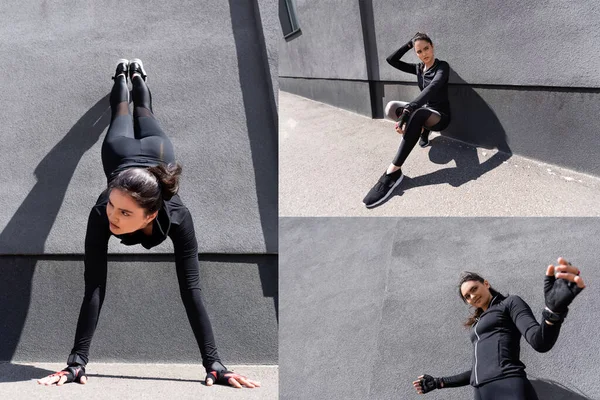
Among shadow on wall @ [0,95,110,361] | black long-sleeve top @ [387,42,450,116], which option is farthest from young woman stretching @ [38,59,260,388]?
black long-sleeve top @ [387,42,450,116]

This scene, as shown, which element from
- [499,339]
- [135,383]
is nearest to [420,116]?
[499,339]

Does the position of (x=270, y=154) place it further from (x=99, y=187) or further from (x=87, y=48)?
(x=87, y=48)

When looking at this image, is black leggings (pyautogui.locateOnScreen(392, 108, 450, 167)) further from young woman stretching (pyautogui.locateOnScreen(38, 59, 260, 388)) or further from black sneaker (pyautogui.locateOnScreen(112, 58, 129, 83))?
black sneaker (pyautogui.locateOnScreen(112, 58, 129, 83))

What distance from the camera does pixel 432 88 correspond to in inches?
157

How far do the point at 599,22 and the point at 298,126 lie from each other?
9.47ft

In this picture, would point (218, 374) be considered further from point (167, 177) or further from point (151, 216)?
point (167, 177)

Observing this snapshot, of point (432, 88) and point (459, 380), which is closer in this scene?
point (459, 380)

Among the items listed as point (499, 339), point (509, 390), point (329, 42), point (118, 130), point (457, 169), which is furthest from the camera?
point (329, 42)

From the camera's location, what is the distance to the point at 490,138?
4230 mm

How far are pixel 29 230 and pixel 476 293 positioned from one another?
2.86 m

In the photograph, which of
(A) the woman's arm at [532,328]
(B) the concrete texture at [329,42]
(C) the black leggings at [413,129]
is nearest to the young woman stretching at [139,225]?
(A) the woman's arm at [532,328]

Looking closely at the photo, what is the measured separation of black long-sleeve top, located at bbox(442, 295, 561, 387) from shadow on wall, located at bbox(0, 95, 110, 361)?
2.76m

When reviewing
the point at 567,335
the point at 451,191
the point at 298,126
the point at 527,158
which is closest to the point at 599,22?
the point at 527,158

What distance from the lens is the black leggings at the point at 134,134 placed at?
324 cm
